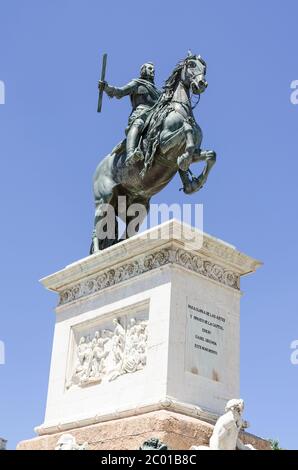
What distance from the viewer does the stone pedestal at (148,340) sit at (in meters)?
10.8

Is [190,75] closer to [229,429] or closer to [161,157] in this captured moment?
[161,157]

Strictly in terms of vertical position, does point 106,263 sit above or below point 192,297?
above

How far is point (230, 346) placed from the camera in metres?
11.6

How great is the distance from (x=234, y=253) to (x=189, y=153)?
1690 millimetres

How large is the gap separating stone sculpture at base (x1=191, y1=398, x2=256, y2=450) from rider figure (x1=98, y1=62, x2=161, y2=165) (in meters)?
4.79

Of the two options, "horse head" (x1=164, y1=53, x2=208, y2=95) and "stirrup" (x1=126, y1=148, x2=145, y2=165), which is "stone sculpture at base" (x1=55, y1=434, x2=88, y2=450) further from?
"horse head" (x1=164, y1=53, x2=208, y2=95)

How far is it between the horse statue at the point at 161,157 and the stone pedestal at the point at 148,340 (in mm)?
1512

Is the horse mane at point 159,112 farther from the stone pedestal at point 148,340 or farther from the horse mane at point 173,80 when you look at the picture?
the stone pedestal at point 148,340

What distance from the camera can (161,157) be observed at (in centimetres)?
1302

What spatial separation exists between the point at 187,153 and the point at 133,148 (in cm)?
119

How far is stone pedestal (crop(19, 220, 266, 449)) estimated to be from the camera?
10750 mm

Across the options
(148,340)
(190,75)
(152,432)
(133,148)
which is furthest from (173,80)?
(152,432)
